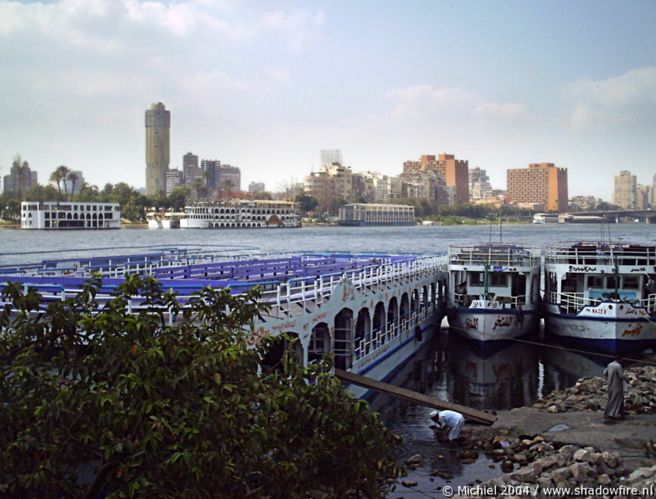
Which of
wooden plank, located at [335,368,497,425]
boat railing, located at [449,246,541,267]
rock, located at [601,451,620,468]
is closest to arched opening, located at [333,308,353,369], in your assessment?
wooden plank, located at [335,368,497,425]

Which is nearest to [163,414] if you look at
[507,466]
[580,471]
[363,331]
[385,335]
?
[580,471]

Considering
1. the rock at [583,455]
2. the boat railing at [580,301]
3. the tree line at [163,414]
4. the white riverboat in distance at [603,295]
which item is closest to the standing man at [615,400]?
the rock at [583,455]

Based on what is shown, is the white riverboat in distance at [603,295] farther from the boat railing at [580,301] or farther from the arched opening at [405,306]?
the arched opening at [405,306]

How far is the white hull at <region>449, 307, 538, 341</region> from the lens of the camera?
134 ft

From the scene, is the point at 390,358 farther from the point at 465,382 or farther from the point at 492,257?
the point at 492,257

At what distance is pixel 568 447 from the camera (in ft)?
66.3

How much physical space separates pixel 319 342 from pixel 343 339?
0.91 metres

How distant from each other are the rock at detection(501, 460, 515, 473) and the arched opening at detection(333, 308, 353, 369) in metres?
7.95

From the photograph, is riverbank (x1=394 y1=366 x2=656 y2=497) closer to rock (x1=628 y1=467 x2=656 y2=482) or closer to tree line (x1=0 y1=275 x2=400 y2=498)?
rock (x1=628 y1=467 x2=656 y2=482)

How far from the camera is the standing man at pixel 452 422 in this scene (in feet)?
78.3

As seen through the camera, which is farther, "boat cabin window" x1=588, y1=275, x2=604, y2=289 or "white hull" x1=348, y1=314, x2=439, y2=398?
"boat cabin window" x1=588, y1=275, x2=604, y2=289

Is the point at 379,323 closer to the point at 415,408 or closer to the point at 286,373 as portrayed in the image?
the point at 415,408

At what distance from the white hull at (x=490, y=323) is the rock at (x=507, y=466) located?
1971cm

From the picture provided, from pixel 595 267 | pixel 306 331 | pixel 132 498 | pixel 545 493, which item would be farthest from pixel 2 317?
pixel 595 267
